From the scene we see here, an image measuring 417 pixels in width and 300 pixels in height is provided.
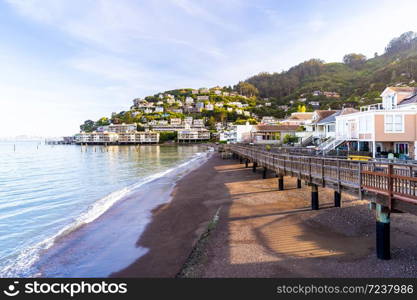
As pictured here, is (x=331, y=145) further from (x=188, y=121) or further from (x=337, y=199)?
(x=188, y=121)

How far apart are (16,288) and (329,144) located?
3229cm

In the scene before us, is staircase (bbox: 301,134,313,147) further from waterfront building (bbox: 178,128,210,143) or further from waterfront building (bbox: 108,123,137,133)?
waterfront building (bbox: 108,123,137,133)

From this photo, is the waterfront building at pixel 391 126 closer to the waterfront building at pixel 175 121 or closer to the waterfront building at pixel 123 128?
the waterfront building at pixel 175 121

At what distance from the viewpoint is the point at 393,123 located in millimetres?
22531

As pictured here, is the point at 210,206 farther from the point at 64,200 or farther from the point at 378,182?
the point at 64,200

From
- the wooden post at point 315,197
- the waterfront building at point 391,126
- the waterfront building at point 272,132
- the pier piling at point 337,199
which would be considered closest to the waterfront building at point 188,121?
the waterfront building at point 272,132

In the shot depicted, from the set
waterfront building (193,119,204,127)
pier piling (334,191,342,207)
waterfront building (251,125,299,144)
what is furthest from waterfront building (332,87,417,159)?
waterfront building (193,119,204,127)

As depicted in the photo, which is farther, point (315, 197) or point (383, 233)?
point (315, 197)

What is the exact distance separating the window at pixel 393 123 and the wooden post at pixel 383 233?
58.6 feet

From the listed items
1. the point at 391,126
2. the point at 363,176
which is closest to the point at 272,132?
the point at 391,126

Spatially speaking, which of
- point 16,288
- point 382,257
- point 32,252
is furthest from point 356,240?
point 32,252

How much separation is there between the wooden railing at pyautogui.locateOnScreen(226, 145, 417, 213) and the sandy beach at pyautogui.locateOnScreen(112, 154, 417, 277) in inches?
72.9

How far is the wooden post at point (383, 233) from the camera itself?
26.8 feet

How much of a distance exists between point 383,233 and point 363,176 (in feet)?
6.89
